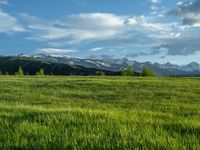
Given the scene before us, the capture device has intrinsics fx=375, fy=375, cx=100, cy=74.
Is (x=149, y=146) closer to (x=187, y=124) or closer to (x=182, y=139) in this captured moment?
(x=182, y=139)

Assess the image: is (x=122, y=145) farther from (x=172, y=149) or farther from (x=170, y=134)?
(x=170, y=134)

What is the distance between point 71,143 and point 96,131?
48.9 inches

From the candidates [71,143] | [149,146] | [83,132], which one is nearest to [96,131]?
[83,132]

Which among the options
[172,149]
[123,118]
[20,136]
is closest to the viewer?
[172,149]

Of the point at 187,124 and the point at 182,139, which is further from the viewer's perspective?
the point at 187,124

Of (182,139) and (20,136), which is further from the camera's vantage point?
(20,136)

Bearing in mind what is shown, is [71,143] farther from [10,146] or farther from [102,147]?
[10,146]

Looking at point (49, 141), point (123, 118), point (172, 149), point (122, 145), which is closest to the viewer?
point (172, 149)

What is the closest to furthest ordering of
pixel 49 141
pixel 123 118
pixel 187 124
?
1. pixel 49 141
2. pixel 187 124
3. pixel 123 118

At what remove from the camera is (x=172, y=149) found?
6.71 metres

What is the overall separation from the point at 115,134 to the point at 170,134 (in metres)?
1.21

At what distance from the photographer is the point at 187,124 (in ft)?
31.3

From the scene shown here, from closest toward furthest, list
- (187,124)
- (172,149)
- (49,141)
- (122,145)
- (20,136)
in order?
(172,149), (122,145), (49,141), (20,136), (187,124)

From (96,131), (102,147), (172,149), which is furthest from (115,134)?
(172,149)
